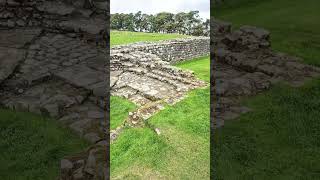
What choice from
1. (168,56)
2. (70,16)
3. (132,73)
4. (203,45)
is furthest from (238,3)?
(132,73)

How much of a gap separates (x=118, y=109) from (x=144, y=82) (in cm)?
271

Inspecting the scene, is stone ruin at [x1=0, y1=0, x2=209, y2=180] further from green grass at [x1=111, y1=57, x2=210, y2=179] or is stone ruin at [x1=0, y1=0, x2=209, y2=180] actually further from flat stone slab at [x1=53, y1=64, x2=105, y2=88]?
green grass at [x1=111, y1=57, x2=210, y2=179]

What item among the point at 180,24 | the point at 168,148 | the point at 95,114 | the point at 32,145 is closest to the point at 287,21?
the point at 95,114

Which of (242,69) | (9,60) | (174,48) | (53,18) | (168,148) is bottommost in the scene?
(168,148)

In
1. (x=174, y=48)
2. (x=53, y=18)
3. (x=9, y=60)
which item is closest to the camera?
(x=9, y=60)

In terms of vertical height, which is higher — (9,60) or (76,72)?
(9,60)

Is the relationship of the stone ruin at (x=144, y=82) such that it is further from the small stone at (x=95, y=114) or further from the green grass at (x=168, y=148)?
the small stone at (x=95, y=114)

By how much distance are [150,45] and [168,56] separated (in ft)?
5.19

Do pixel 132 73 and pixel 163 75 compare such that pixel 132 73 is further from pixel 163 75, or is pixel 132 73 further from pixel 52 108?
pixel 52 108

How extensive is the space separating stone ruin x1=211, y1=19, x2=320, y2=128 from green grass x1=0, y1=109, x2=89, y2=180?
440cm

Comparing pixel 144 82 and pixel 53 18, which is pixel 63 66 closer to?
pixel 144 82

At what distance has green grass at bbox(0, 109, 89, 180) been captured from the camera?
32.6 feet

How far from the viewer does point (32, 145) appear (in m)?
11.2

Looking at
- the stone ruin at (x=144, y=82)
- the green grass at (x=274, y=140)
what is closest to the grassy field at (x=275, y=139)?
the green grass at (x=274, y=140)
